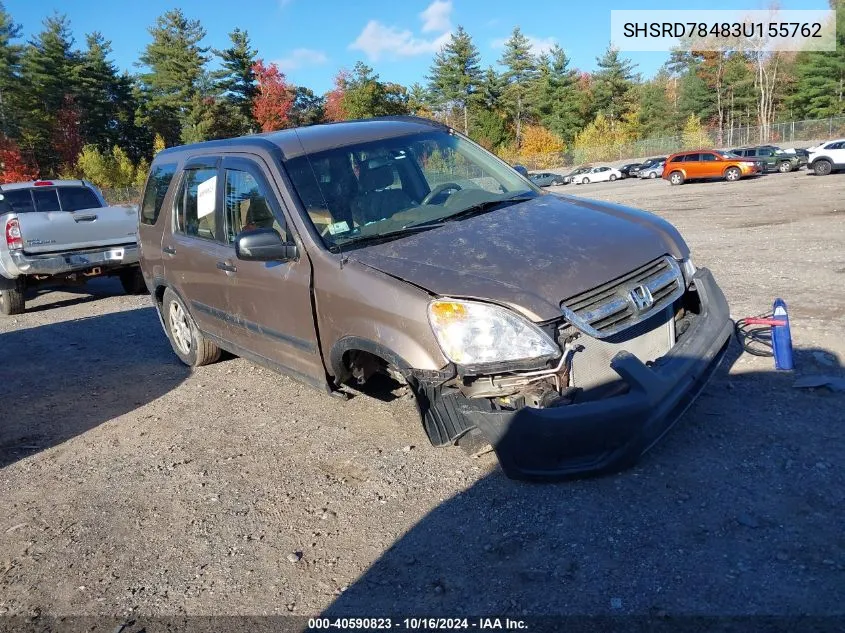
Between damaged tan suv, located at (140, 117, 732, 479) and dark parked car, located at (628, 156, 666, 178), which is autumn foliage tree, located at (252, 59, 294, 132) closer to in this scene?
dark parked car, located at (628, 156, 666, 178)

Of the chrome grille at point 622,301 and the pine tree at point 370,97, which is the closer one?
the chrome grille at point 622,301

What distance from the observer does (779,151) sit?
32031 mm

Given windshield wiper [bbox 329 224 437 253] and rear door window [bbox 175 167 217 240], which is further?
rear door window [bbox 175 167 217 240]

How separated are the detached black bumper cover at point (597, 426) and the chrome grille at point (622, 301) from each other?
0.18 metres

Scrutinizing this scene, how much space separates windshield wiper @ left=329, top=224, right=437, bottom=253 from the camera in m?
3.82

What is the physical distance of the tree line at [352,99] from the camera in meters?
56.1

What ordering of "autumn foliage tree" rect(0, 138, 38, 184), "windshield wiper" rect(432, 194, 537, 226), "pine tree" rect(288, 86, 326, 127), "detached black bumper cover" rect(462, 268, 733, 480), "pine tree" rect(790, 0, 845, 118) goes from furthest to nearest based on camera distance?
"pine tree" rect(288, 86, 326, 127)
"pine tree" rect(790, 0, 845, 118)
"autumn foliage tree" rect(0, 138, 38, 184)
"windshield wiper" rect(432, 194, 537, 226)
"detached black bumper cover" rect(462, 268, 733, 480)

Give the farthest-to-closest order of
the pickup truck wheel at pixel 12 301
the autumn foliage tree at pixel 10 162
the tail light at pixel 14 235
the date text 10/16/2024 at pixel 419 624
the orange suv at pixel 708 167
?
1. the autumn foliage tree at pixel 10 162
2. the orange suv at pixel 708 167
3. the pickup truck wheel at pixel 12 301
4. the tail light at pixel 14 235
5. the date text 10/16/2024 at pixel 419 624

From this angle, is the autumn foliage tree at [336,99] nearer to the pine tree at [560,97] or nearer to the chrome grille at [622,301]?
the pine tree at [560,97]

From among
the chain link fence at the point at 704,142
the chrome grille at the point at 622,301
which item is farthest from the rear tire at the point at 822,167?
the chain link fence at the point at 704,142

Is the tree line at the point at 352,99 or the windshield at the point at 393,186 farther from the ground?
the tree line at the point at 352,99

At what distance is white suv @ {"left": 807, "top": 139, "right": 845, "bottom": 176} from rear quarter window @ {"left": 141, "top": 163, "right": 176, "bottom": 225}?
26650mm

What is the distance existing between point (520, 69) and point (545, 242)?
75.1 m

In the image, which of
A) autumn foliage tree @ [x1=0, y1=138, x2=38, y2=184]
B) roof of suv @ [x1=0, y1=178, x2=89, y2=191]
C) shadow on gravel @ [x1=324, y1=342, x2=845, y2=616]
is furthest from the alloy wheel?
autumn foliage tree @ [x1=0, y1=138, x2=38, y2=184]
